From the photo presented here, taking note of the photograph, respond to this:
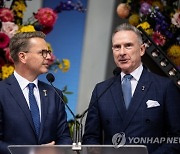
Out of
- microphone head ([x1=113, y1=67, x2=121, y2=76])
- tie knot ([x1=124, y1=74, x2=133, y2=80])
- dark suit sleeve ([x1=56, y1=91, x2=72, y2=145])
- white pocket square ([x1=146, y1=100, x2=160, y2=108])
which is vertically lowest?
dark suit sleeve ([x1=56, y1=91, x2=72, y2=145])

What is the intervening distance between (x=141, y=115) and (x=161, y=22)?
1106 millimetres

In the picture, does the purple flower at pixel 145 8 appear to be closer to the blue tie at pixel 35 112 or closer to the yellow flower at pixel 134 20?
the yellow flower at pixel 134 20

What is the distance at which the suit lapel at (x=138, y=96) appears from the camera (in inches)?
131

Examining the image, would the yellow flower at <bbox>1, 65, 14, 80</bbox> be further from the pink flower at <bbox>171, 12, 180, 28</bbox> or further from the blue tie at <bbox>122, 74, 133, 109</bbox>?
the pink flower at <bbox>171, 12, 180, 28</bbox>

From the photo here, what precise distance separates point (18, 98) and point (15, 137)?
23 cm

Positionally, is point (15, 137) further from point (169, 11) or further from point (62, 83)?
point (62, 83)

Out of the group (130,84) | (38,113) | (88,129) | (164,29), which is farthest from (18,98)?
(164,29)

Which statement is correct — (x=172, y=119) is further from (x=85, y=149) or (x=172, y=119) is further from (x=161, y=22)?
(x=161, y=22)

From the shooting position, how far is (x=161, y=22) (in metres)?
4.25

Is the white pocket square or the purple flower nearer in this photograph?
the white pocket square

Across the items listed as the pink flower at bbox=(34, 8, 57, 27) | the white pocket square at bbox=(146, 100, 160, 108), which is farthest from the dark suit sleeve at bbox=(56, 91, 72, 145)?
the pink flower at bbox=(34, 8, 57, 27)

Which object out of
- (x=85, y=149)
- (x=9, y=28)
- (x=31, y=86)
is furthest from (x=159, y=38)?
(x=85, y=149)

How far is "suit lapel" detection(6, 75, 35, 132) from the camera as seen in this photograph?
336cm

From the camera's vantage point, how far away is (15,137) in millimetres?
3334
